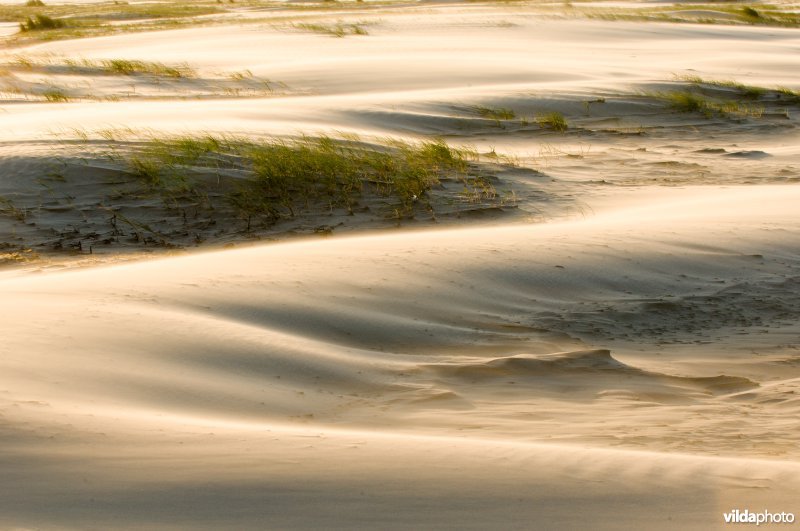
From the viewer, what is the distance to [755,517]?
2.18 metres

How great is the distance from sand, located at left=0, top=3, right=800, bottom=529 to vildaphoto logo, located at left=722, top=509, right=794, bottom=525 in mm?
32

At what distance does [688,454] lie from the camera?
2568mm

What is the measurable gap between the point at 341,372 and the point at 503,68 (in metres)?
8.25

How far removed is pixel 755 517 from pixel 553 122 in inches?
250

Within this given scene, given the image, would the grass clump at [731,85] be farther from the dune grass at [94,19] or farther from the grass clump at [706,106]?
the dune grass at [94,19]

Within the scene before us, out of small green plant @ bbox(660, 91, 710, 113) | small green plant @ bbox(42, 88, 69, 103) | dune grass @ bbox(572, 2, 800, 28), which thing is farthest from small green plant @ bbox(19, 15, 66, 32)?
small green plant @ bbox(660, 91, 710, 113)

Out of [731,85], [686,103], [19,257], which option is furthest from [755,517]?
[731,85]

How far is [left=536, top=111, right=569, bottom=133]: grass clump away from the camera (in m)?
8.23

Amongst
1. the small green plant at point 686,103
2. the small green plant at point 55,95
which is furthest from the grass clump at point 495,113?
the small green plant at point 55,95

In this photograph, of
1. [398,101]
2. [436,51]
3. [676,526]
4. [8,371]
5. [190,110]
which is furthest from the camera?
[436,51]

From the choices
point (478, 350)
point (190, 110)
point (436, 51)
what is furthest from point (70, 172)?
point (436, 51)

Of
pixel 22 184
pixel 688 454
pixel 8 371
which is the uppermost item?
pixel 22 184

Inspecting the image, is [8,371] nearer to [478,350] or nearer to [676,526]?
[478,350]

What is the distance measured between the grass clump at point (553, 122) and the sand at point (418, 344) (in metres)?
0.33
